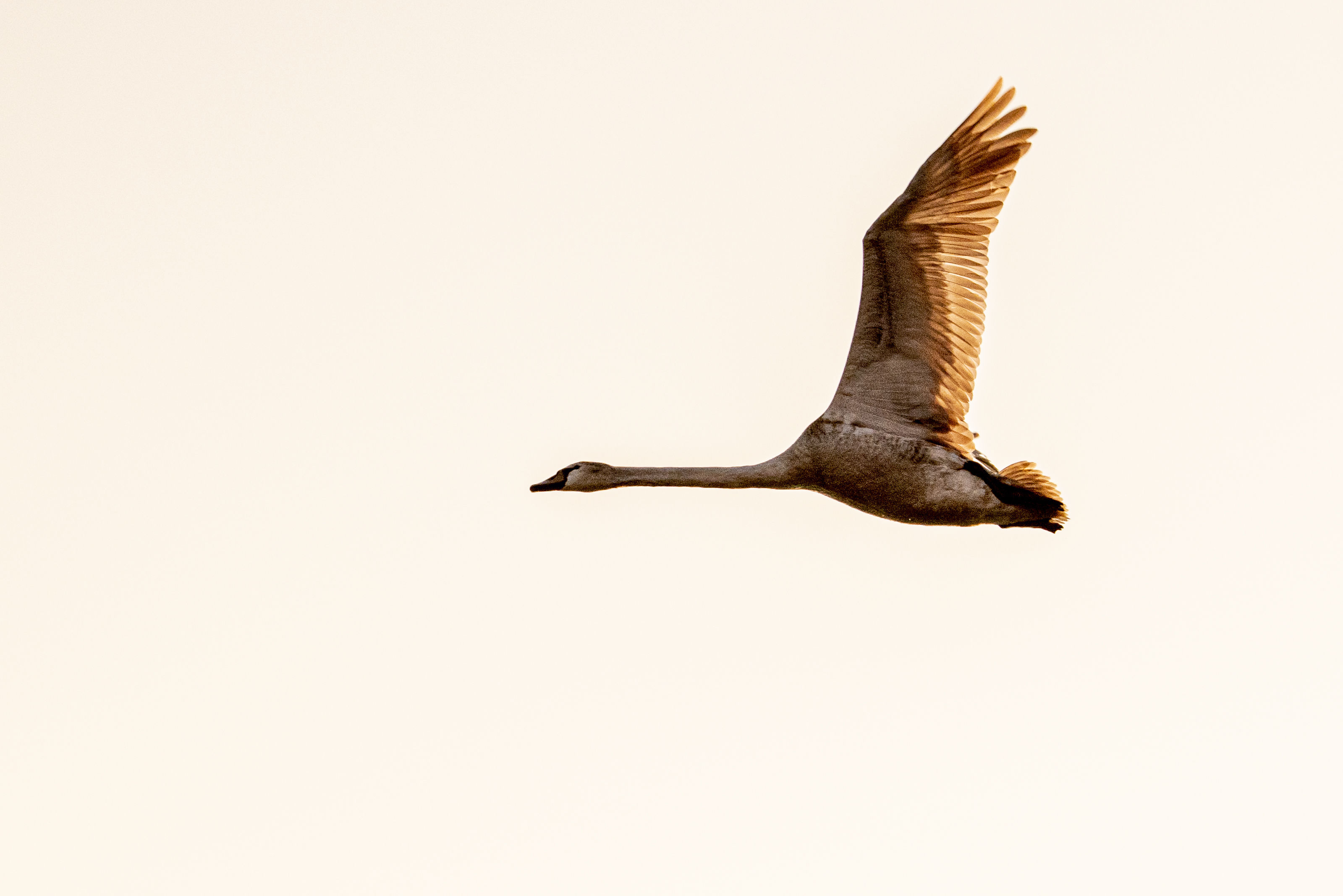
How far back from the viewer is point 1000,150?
24625 millimetres

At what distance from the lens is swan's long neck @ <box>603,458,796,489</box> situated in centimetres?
2434

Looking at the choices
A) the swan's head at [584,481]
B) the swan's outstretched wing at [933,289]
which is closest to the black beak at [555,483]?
the swan's head at [584,481]

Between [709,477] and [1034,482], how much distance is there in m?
A: 2.63

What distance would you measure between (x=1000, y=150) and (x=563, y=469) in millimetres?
4312

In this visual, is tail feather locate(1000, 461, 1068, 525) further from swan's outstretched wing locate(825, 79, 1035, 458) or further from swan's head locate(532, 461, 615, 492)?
swan's head locate(532, 461, 615, 492)

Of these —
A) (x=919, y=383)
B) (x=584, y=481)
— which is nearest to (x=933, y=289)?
(x=919, y=383)

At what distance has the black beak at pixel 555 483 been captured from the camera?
24.5 metres

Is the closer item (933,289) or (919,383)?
(933,289)

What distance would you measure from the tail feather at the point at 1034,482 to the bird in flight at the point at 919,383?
0.02 metres

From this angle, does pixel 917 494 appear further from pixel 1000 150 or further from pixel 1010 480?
pixel 1000 150

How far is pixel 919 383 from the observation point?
24734 mm

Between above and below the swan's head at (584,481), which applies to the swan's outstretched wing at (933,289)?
above

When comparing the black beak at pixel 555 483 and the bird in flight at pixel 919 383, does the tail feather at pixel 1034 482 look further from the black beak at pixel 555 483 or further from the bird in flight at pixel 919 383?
the black beak at pixel 555 483

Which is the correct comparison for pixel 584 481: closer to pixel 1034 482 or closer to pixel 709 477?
pixel 709 477
